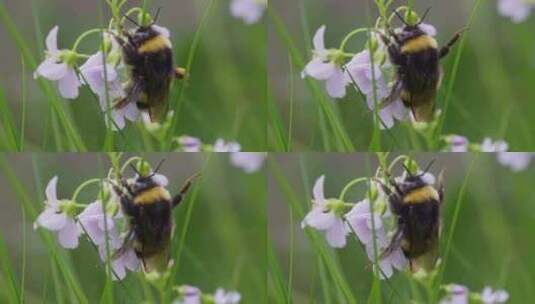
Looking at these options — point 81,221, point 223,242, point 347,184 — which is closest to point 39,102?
point 81,221

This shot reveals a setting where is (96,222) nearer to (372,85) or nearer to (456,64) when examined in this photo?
(372,85)

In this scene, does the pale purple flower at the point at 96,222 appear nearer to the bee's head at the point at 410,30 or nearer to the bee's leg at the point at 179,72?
the bee's leg at the point at 179,72

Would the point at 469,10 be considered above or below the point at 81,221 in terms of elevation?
above

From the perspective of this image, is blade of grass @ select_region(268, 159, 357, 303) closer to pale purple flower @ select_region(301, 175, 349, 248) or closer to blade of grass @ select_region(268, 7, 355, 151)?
pale purple flower @ select_region(301, 175, 349, 248)

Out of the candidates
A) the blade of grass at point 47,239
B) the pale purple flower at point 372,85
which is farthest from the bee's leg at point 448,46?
the blade of grass at point 47,239

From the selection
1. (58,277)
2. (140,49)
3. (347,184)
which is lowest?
(58,277)

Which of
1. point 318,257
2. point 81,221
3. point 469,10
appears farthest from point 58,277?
point 469,10

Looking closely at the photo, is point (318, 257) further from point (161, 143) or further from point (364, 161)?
point (161, 143)
